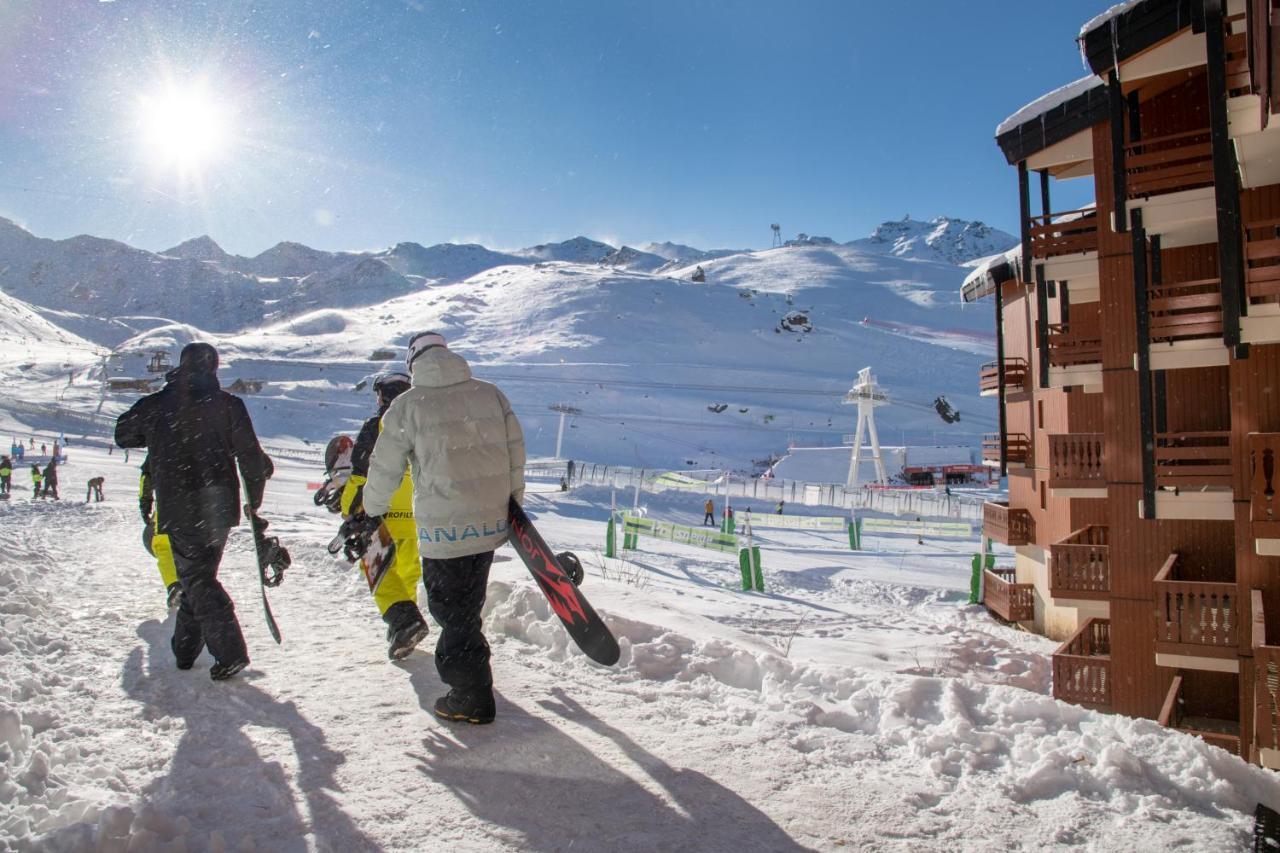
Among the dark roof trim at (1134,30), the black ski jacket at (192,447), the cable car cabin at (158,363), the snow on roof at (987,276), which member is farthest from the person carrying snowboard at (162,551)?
the cable car cabin at (158,363)

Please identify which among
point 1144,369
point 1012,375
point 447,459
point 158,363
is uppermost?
point 158,363

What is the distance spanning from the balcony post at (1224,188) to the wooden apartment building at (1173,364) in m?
0.02

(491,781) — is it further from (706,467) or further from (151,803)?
(706,467)

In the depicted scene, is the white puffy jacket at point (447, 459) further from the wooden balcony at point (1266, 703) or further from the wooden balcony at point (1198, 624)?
the wooden balcony at point (1198, 624)

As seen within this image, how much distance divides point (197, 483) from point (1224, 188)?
10.4m

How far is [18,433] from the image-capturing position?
157 feet

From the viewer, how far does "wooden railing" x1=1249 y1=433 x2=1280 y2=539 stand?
761cm

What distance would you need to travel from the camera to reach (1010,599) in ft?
49.9

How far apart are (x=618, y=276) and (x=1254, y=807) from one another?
12774 centimetres

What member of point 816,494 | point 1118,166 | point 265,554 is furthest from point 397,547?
point 816,494

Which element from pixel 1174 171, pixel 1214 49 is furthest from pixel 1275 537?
pixel 1214 49

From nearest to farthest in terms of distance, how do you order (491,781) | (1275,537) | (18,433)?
(491,781), (1275,537), (18,433)

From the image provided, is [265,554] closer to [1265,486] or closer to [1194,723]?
[1265,486]

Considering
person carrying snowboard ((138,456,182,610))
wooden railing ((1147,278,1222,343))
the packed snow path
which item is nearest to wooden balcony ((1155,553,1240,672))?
wooden railing ((1147,278,1222,343))
